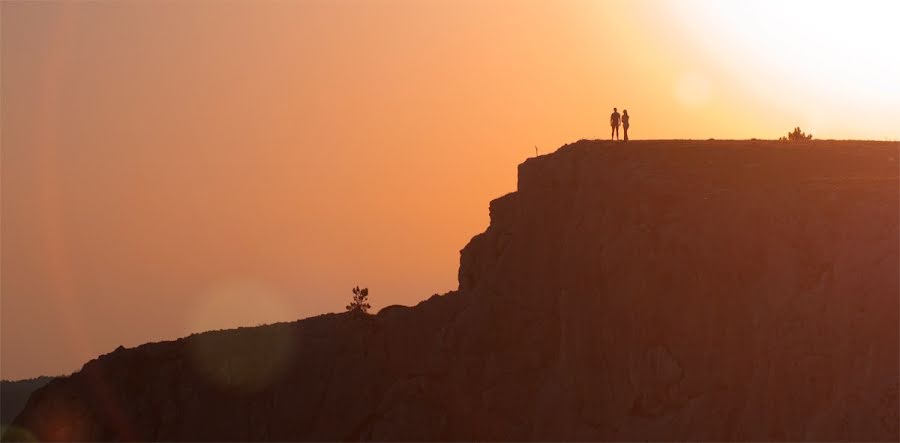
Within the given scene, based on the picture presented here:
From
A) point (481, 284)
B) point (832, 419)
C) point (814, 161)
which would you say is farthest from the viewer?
point (481, 284)

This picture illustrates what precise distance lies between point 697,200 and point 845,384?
1361cm

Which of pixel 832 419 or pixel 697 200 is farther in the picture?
pixel 697 200

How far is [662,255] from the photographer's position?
3223 inches

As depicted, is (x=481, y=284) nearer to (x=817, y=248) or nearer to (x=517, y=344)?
(x=517, y=344)

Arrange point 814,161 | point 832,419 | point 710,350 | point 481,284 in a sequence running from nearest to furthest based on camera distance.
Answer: point 832,419 → point 710,350 → point 814,161 → point 481,284

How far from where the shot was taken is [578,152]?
91875mm

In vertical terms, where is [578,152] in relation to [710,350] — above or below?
above

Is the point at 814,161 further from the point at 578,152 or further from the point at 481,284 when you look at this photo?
the point at 481,284

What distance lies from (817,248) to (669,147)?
1739 centimetres

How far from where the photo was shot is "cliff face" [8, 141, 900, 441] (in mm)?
72125

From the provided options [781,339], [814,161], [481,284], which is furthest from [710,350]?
[481,284]

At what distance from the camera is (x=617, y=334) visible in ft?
277

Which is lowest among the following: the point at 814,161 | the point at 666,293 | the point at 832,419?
the point at 832,419

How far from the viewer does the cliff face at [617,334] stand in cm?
7212
